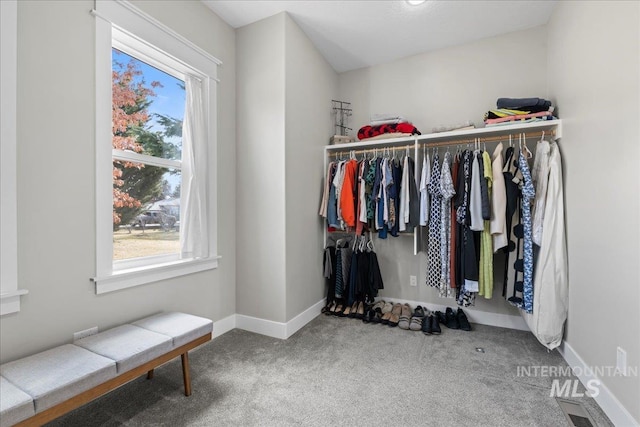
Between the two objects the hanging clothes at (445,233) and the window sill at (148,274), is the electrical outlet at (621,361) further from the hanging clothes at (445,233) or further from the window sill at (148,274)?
the window sill at (148,274)

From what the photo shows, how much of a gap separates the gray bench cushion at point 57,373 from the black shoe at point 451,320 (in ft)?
8.54

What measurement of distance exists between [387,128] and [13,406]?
121 inches

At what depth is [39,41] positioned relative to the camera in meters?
1.46

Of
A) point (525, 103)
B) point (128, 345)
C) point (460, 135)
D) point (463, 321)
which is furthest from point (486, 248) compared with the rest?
point (128, 345)

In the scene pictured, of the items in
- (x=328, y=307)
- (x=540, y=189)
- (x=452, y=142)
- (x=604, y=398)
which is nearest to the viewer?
(x=604, y=398)

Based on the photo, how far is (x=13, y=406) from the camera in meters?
1.03

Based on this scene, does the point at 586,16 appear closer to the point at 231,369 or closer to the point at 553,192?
the point at 553,192

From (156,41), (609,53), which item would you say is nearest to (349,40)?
(156,41)

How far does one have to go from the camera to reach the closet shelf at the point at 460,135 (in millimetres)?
2318

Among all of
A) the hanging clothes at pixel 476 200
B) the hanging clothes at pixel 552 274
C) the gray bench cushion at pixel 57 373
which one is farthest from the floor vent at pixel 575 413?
the gray bench cushion at pixel 57 373

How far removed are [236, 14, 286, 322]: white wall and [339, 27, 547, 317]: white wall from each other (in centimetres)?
128

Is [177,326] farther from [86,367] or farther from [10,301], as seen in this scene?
[10,301]

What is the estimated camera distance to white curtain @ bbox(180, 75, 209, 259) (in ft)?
7.53

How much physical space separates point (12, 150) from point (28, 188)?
0.61 ft
